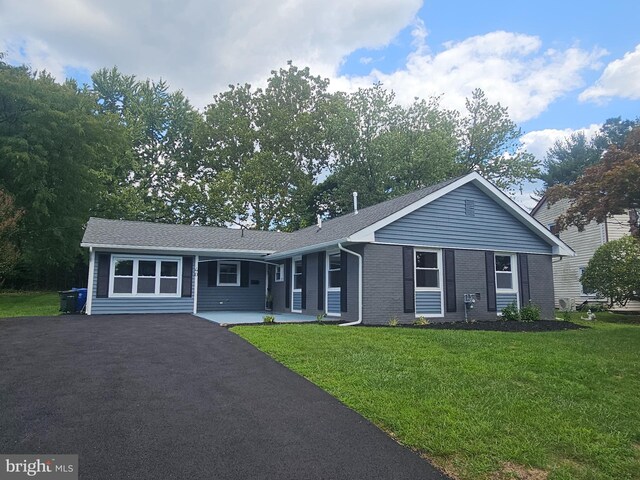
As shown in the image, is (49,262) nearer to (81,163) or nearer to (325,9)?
(81,163)

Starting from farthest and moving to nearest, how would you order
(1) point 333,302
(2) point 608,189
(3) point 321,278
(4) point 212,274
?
1. (4) point 212,274
2. (3) point 321,278
3. (1) point 333,302
4. (2) point 608,189

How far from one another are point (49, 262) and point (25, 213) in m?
3.80

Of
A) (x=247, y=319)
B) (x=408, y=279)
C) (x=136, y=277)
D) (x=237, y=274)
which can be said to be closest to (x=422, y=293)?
(x=408, y=279)

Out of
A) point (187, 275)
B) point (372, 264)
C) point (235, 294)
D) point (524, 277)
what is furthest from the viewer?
point (235, 294)

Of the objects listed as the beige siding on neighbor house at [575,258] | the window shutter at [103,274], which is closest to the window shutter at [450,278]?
the beige siding on neighbor house at [575,258]

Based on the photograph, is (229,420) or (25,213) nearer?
(229,420)

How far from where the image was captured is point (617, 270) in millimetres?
17844

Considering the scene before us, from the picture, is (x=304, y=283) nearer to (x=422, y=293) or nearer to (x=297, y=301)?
(x=297, y=301)

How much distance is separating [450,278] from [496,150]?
22.1m

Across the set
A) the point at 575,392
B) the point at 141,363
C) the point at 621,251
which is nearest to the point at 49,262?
the point at 141,363

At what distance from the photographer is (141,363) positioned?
6871 mm

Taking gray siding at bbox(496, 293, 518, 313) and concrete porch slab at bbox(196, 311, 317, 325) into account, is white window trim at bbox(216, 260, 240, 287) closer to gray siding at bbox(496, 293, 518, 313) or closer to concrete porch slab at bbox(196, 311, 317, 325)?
concrete porch slab at bbox(196, 311, 317, 325)

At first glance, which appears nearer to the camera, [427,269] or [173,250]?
[427,269]

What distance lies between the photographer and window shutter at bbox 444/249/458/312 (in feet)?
45.4
